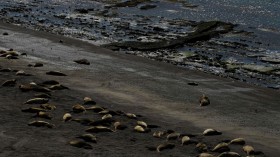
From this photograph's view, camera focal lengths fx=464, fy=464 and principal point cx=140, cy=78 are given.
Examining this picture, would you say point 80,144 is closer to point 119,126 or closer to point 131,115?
point 119,126

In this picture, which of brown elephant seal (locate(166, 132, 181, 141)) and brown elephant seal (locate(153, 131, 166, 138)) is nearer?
brown elephant seal (locate(166, 132, 181, 141))

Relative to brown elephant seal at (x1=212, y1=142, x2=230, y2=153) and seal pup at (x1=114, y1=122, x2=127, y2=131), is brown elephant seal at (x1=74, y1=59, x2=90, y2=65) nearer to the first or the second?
seal pup at (x1=114, y1=122, x2=127, y2=131)

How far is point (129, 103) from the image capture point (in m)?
14.7

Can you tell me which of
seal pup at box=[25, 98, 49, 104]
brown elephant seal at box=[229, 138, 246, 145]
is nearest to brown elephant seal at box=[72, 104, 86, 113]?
seal pup at box=[25, 98, 49, 104]

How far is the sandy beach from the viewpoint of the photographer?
10.0 meters

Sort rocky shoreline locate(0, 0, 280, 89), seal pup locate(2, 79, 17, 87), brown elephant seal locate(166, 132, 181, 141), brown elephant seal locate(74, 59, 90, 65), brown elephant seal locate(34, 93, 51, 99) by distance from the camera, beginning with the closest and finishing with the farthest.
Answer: brown elephant seal locate(166, 132, 181, 141) → brown elephant seal locate(34, 93, 51, 99) → seal pup locate(2, 79, 17, 87) → brown elephant seal locate(74, 59, 90, 65) → rocky shoreline locate(0, 0, 280, 89)

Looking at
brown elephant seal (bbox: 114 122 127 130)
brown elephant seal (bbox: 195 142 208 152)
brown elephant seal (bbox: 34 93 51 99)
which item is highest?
brown elephant seal (bbox: 34 93 51 99)

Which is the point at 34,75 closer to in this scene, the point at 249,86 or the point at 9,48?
the point at 9,48

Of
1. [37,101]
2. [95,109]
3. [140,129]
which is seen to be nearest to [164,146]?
[140,129]

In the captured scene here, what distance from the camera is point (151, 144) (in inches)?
411

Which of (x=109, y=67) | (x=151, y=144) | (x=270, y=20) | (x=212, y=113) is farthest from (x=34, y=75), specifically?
(x=270, y=20)

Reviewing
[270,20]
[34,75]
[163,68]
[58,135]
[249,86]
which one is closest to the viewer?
[58,135]

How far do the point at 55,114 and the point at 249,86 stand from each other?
10.9 metres

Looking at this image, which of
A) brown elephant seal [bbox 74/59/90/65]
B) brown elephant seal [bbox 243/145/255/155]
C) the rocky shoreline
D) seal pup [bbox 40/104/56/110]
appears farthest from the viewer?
the rocky shoreline
